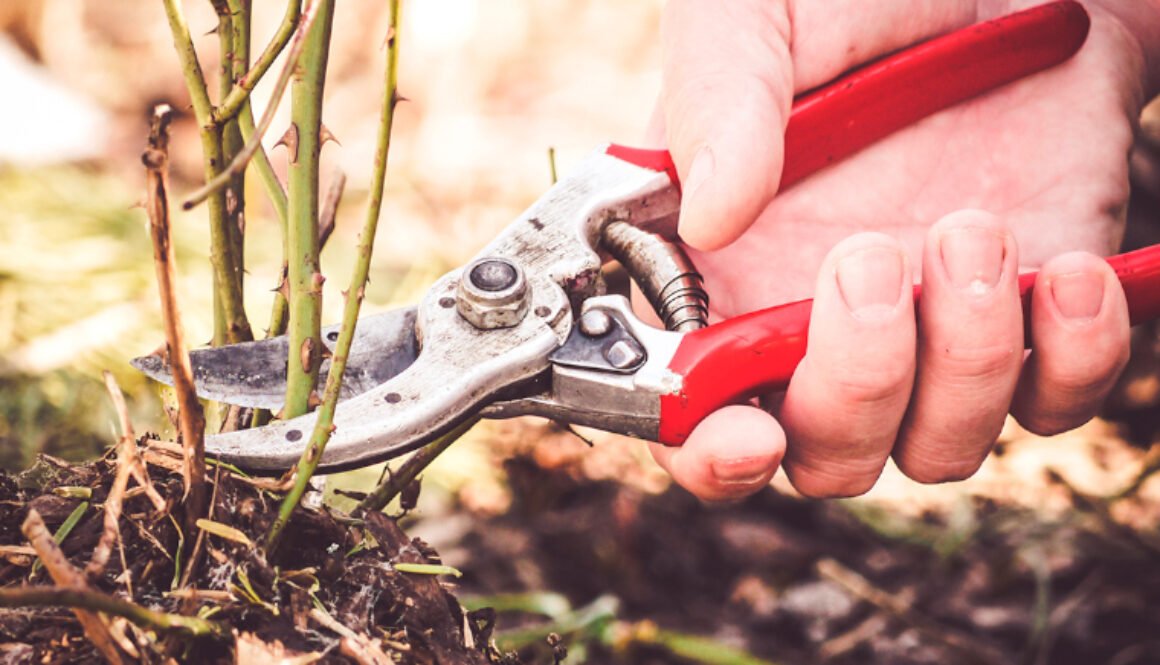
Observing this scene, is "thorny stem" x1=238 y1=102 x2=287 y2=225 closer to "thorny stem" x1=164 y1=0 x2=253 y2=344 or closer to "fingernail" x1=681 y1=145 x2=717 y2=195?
"thorny stem" x1=164 y1=0 x2=253 y2=344

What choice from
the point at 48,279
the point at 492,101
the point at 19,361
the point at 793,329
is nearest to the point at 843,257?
the point at 793,329

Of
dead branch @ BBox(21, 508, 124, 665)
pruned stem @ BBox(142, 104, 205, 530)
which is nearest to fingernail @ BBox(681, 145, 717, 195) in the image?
pruned stem @ BBox(142, 104, 205, 530)

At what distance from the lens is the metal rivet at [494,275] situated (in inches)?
51.8

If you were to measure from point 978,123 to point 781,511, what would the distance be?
2.78 ft

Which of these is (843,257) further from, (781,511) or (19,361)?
(19,361)

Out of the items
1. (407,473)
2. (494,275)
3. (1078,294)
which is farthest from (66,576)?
(1078,294)

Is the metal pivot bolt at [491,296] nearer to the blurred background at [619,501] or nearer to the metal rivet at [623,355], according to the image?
the metal rivet at [623,355]

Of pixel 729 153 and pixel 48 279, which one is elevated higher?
pixel 729 153

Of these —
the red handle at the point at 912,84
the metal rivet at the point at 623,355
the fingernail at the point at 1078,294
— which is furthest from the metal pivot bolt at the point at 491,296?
the fingernail at the point at 1078,294

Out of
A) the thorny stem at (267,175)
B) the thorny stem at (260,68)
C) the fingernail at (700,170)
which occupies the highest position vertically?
the thorny stem at (260,68)

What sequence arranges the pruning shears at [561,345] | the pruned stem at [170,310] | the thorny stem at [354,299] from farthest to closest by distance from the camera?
the pruning shears at [561,345] → the thorny stem at [354,299] → the pruned stem at [170,310]

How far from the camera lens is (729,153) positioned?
1.41 meters

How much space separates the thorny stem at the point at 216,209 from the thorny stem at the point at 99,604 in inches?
17.8

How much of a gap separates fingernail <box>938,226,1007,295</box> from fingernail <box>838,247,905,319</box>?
0.25 feet
